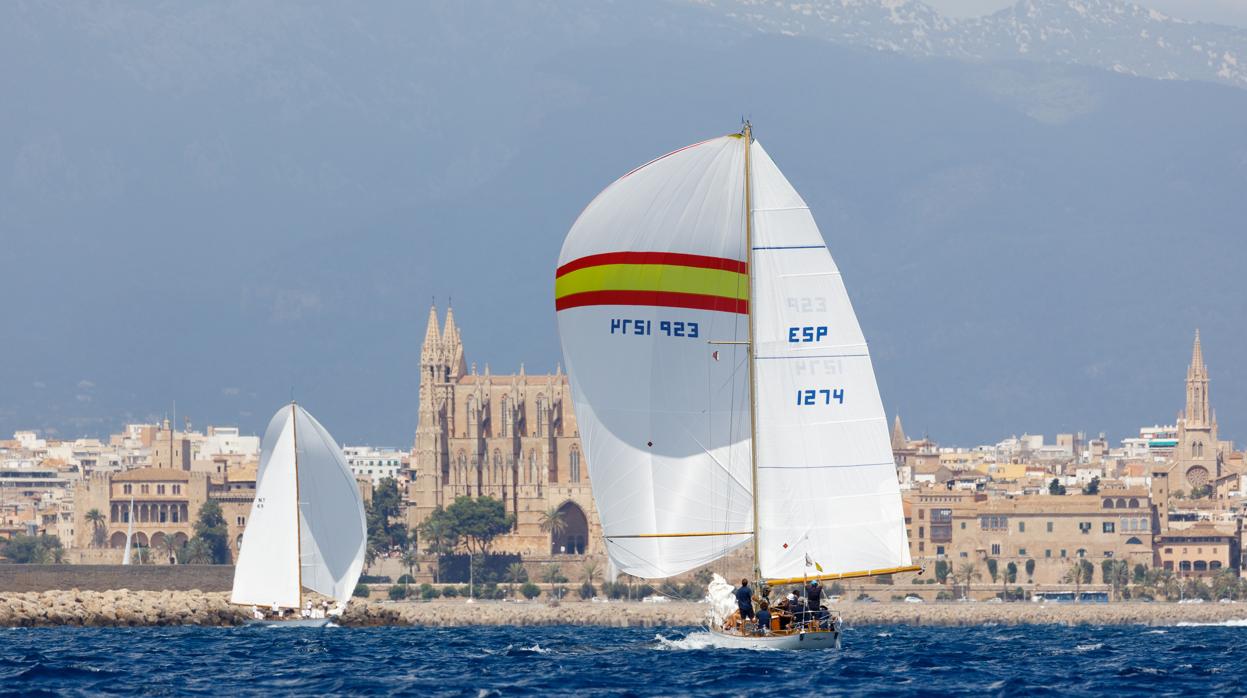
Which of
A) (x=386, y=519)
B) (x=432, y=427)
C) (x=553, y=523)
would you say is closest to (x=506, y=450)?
(x=432, y=427)

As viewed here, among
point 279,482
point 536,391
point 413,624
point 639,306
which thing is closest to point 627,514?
point 639,306

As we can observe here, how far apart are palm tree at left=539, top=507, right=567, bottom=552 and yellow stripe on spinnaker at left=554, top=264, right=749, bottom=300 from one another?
365ft

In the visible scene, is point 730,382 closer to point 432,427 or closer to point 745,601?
point 745,601

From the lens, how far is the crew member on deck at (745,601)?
37781 millimetres

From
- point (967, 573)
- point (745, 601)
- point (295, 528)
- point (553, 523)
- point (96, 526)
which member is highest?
point (96, 526)

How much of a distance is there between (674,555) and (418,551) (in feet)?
362

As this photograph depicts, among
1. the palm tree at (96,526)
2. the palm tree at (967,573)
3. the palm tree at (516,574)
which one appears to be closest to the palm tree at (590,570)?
the palm tree at (516,574)

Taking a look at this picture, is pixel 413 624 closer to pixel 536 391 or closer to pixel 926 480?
pixel 536 391

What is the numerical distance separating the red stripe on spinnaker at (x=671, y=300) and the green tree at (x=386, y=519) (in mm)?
100439

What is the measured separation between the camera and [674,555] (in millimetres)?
36812

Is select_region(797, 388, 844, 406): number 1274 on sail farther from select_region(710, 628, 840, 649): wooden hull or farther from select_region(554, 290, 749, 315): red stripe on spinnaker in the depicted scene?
select_region(710, 628, 840, 649): wooden hull

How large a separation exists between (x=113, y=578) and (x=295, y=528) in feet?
85.1

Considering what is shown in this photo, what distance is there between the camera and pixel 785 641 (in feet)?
124

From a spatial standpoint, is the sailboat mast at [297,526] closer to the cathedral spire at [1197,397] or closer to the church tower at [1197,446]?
the church tower at [1197,446]
